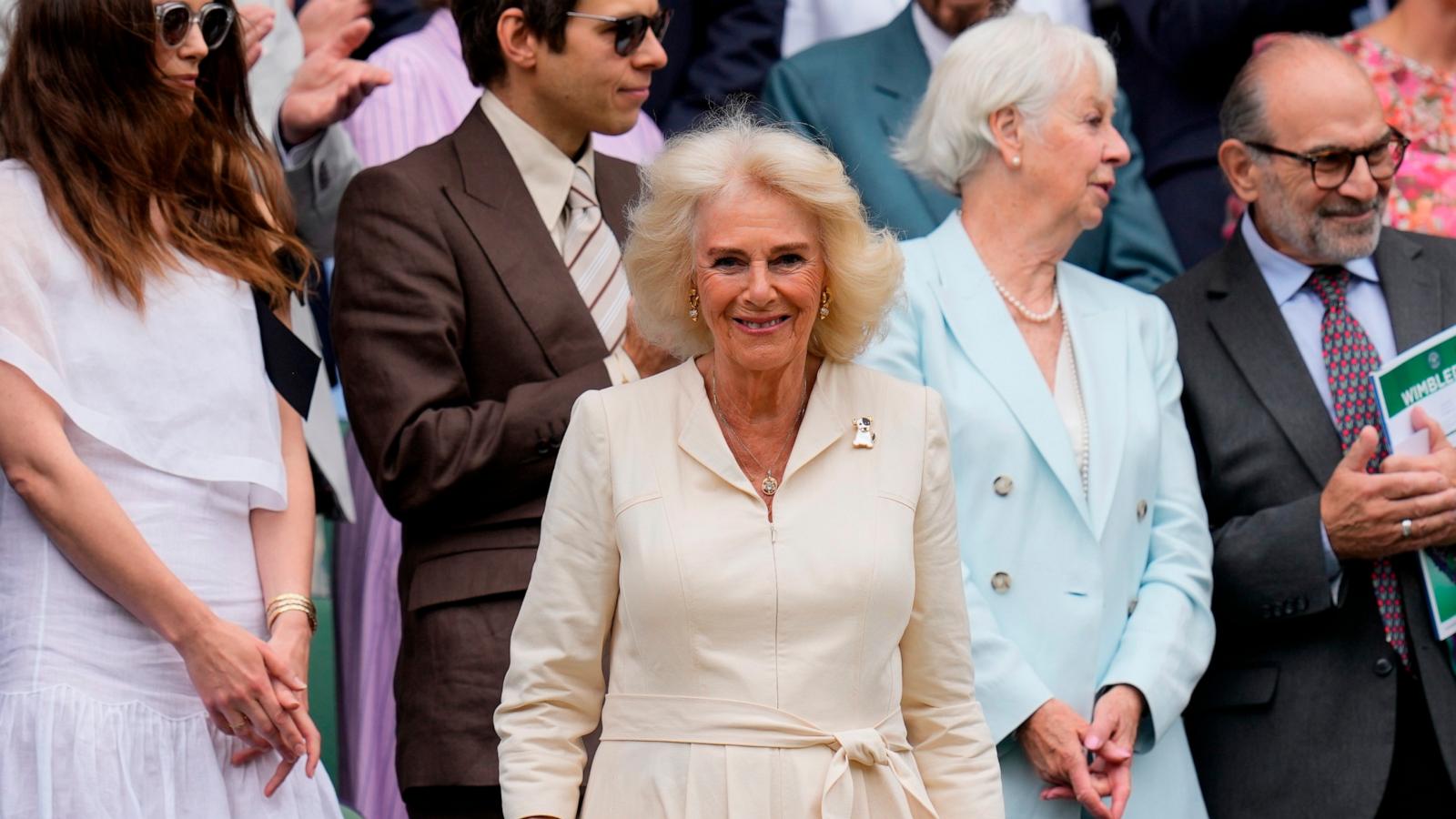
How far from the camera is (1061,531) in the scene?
4.28 metres

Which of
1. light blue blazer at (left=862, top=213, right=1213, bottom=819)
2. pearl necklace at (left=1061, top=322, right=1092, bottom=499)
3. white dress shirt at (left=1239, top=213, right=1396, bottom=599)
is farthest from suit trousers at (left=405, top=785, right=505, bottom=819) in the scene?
white dress shirt at (left=1239, top=213, right=1396, bottom=599)

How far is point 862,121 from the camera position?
212 inches

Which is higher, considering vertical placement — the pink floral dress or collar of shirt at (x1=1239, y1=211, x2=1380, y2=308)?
the pink floral dress

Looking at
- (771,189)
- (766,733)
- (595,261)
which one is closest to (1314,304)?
(595,261)

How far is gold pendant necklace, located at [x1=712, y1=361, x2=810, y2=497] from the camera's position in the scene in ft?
11.4

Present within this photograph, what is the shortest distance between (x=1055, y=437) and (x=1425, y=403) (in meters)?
0.86

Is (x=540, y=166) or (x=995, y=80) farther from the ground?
(x=995, y=80)

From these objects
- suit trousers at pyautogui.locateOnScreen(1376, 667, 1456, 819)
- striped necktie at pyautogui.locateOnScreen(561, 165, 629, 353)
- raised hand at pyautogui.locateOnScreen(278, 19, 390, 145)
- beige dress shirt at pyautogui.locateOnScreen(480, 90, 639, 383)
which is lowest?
suit trousers at pyautogui.locateOnScreen(1376, 667, 1456, 819)

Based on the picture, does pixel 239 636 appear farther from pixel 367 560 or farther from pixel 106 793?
pixel 367 560

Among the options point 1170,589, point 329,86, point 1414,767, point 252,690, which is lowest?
point 1414,767

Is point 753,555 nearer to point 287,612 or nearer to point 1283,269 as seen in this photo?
point 287,612

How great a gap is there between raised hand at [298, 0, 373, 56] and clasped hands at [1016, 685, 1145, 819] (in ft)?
7.55

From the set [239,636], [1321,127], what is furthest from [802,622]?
[1321,127]

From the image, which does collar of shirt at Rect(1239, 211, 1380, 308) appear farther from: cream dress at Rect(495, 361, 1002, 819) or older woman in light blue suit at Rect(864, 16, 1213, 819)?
cream dress at Rect(495, 361, 1002, 819)
